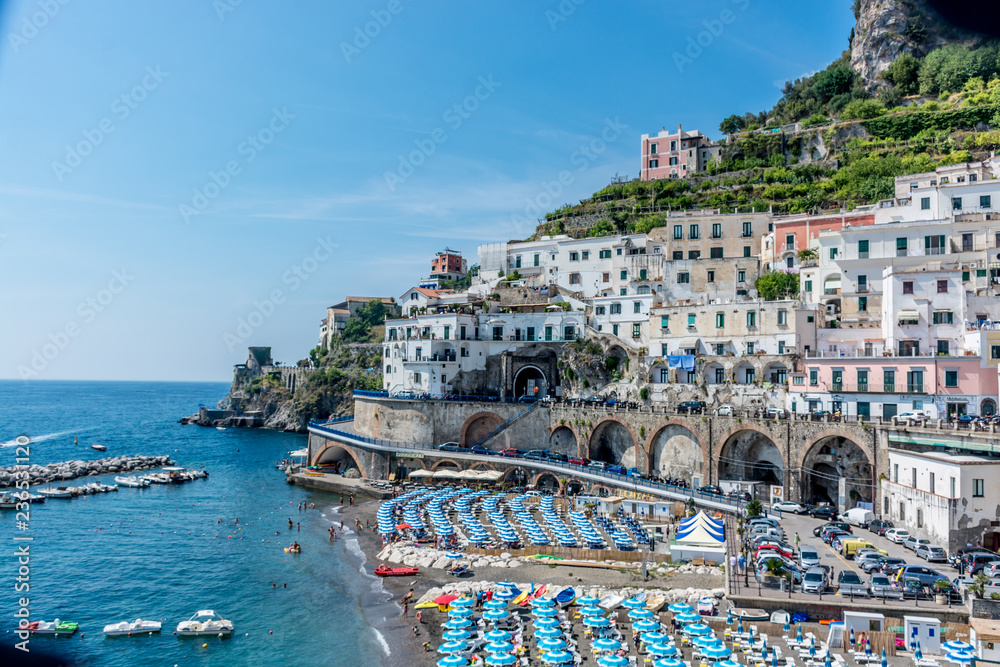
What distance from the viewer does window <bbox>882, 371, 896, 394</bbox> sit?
4472 cm

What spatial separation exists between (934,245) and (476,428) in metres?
40.3

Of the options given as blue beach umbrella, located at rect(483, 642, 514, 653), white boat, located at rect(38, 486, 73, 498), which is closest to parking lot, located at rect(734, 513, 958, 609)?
blue beach umbrella, located at rect(483, 642, 514, 653)

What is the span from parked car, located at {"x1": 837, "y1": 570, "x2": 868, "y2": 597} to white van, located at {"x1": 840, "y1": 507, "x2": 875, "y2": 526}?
11015 millimetres

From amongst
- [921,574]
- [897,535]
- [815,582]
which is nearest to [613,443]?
[897,535]

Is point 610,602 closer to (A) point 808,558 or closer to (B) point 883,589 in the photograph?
(A) point 808,558

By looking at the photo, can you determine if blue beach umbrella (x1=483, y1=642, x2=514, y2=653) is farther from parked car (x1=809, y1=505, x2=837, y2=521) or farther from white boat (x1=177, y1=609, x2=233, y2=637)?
parked car (x1=809, y1=505, x2=837, y2=521)

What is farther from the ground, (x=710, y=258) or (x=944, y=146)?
(x=944, y=146)

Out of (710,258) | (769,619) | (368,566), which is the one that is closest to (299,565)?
(368,566)

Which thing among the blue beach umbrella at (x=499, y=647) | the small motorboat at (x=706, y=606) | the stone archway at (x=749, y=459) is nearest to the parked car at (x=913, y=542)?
the small motorboat at (x=706, y=606)

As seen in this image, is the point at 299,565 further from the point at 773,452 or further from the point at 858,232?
the point at 858,232

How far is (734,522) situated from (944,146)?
5260 centimetres

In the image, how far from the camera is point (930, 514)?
36.8 m

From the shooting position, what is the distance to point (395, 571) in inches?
1615

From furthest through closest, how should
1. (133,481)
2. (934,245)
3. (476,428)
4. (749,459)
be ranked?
(133,481)
(476,428)
(934,245)
(749,459)
